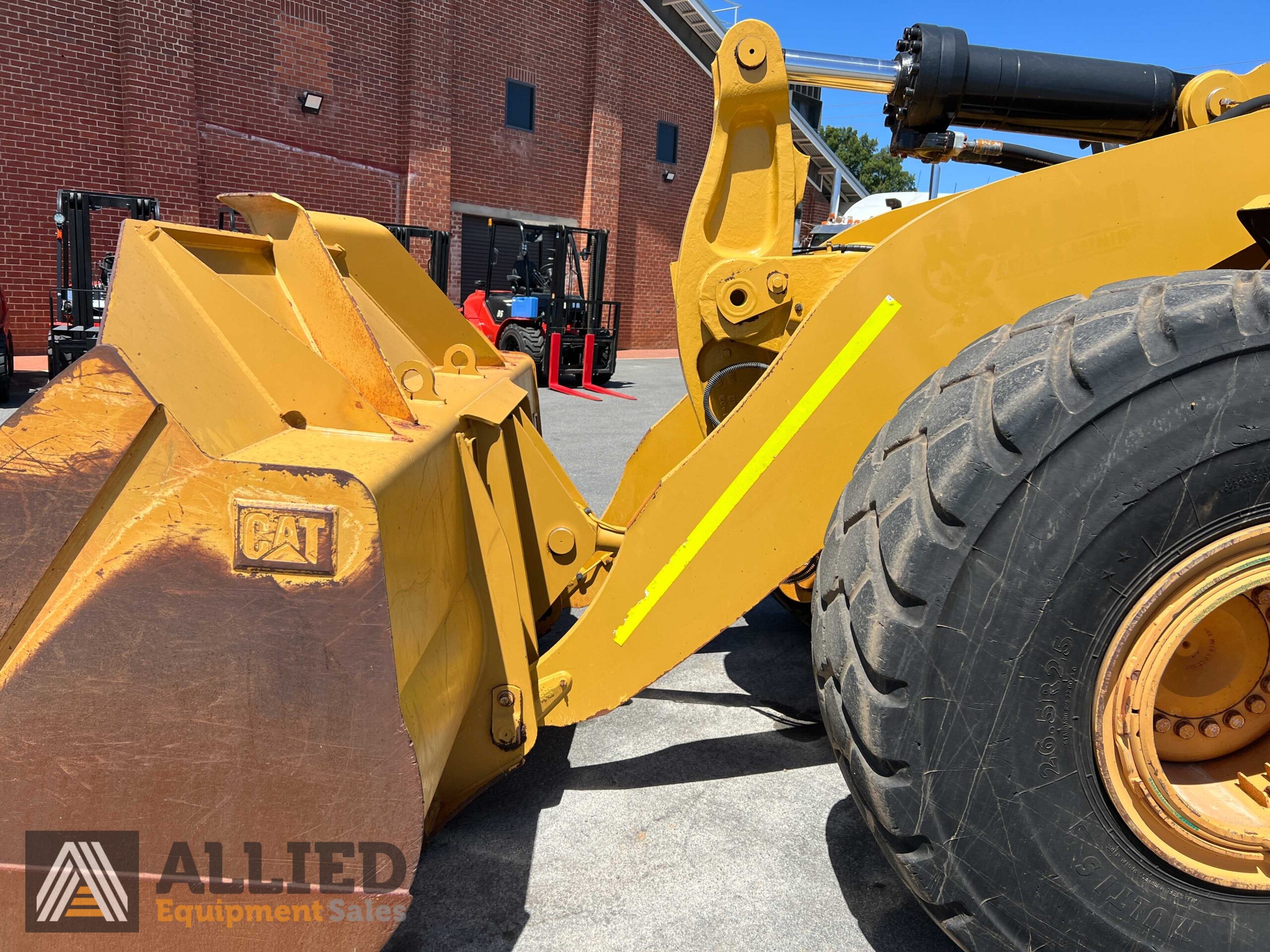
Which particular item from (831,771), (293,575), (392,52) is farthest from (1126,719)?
(392,52)

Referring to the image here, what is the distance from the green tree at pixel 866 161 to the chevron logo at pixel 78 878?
65.7m

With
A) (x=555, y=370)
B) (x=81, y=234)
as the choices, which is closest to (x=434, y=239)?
(x=555, y=370)

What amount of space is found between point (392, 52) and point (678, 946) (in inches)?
739

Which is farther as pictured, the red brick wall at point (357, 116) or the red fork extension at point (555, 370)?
the red fork extension at point (555, 370)

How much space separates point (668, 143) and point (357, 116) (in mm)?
9172

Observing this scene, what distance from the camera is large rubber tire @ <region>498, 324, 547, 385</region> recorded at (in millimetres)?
14578

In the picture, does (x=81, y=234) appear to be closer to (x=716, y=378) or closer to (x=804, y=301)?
(x=716, y=378)

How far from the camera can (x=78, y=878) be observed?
162 cm

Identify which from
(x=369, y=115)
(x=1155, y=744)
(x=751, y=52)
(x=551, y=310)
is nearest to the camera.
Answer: (x=1155, y=744)

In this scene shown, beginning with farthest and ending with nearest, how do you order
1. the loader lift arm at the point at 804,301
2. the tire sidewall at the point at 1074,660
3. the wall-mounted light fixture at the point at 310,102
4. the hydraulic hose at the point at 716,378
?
the wall-mounted light fixture at the point at 310,102
the hydraulic hose at the point at 716,378
the loader lift arm at the point at 804,301
the tire sidewall at the point at 1074,660

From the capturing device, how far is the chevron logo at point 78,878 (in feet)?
5.31

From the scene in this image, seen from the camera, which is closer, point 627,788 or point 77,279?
point 627,788

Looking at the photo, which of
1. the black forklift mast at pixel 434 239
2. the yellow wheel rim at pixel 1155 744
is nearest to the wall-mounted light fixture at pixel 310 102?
the black forklift mast at pixel 434 239

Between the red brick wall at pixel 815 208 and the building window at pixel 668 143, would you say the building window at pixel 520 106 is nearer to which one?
the building window at pixel 668 143
